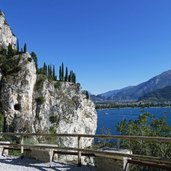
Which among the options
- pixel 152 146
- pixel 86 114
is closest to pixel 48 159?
pixel 152 146

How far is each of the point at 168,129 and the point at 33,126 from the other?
31008mm

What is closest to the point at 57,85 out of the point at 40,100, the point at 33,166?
the point at 40,100

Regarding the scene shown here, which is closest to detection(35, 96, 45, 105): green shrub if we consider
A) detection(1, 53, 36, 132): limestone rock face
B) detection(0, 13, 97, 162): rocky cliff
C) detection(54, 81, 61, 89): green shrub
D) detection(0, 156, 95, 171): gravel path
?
detection(0, 13, 97, 162): rocky cliff

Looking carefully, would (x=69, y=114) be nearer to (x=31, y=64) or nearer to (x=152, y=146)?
(x=31, y=64)

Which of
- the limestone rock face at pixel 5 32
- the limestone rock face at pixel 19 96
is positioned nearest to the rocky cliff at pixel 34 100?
the limestone rock face at pixel 19 96

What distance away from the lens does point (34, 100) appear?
206 feet

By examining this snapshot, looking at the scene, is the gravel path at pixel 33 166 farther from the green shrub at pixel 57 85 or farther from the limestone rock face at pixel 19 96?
the green shrub at pixel 57 85

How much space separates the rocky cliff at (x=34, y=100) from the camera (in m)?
56.5

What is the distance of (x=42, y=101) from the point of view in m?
63.9

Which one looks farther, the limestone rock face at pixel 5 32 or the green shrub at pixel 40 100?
the limestone rock face at pixel 5 32

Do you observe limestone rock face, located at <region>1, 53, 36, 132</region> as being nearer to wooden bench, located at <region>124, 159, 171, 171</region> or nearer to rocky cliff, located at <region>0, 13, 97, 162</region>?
rocky cliff, located at <region>0, 13, 97, 162</region>

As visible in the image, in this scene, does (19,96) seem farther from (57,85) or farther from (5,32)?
(5,32)

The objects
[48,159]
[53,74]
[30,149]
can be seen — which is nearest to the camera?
[48,159]

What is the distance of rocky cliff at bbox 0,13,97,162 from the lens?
56.5 meters
